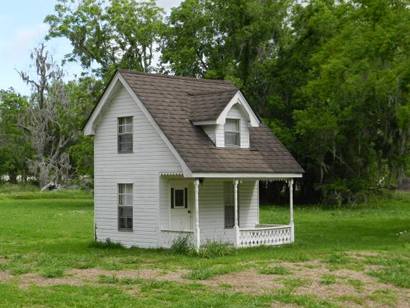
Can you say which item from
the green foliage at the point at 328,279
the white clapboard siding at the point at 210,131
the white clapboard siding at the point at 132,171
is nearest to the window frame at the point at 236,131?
the white clapboard siding at the point at 210,131

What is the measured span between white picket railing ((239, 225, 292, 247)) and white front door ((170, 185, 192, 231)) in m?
2.00

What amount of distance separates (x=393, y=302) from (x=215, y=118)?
11136 millimetres

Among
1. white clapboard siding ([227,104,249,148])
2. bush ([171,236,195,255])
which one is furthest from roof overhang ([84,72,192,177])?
white clapboard siding ([227,104,249,148])

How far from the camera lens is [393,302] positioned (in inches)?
606

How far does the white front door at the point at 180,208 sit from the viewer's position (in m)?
25.3

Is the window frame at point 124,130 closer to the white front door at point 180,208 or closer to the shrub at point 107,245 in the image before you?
the white front door at point 180,208

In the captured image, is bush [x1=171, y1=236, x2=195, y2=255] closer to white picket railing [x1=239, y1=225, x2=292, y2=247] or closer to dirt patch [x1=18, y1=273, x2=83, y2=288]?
white picket railing [x1=239, y1=225, x2=292, y2=247]

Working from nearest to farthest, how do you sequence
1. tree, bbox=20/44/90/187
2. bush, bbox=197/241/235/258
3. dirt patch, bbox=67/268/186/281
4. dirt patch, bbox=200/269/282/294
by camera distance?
dirt patch, bbox=200/269/282/294 → dirt patch, bbox=67/268/186/281 → bush, bbox=197/241/235/258 → tree, bbox=20/44/90/187

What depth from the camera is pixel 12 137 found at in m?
99.2

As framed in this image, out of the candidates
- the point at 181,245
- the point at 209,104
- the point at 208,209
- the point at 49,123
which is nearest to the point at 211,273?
the point at 181,245

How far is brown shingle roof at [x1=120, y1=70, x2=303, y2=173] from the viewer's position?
24.1 metres

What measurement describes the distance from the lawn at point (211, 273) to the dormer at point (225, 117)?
13.5ft

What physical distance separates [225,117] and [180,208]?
352 cm

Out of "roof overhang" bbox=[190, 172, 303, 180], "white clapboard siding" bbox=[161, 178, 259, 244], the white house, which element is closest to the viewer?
"roof overhang" bbox=[190, 172, 303, 180]
